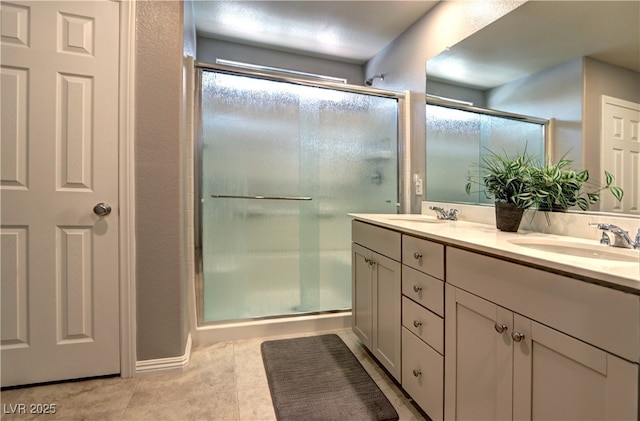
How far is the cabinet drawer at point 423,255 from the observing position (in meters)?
1.19

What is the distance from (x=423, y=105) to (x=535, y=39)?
0.84m

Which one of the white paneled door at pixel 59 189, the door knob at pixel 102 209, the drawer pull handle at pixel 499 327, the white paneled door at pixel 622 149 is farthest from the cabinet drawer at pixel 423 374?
the door knob at pixel 102 209

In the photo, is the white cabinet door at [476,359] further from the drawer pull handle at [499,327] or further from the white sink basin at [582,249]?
the white sink basin at [582,249]

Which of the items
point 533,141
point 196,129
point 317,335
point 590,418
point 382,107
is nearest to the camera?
point 590,418

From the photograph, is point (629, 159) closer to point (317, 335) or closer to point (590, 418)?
point (590, 418)

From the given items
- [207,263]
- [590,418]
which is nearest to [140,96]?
[207,263]

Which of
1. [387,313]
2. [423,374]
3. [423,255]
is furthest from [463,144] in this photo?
[423,374]

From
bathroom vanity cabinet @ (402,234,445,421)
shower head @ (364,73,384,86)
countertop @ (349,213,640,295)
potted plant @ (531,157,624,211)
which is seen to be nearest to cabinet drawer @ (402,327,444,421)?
bathroom vanity cabinet @ (402,234,445,421)

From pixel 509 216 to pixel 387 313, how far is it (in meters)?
0.73

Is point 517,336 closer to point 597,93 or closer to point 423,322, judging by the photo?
point 423,322

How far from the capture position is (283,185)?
2.20 meters

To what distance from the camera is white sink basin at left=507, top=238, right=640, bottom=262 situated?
943 mm

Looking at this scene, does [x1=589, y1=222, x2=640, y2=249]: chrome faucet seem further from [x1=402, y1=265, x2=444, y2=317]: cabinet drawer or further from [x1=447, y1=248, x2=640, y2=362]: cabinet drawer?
[x1=402, y1=265, x2=444, y2=317]: cabinet drawer

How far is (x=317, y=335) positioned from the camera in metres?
2.14
